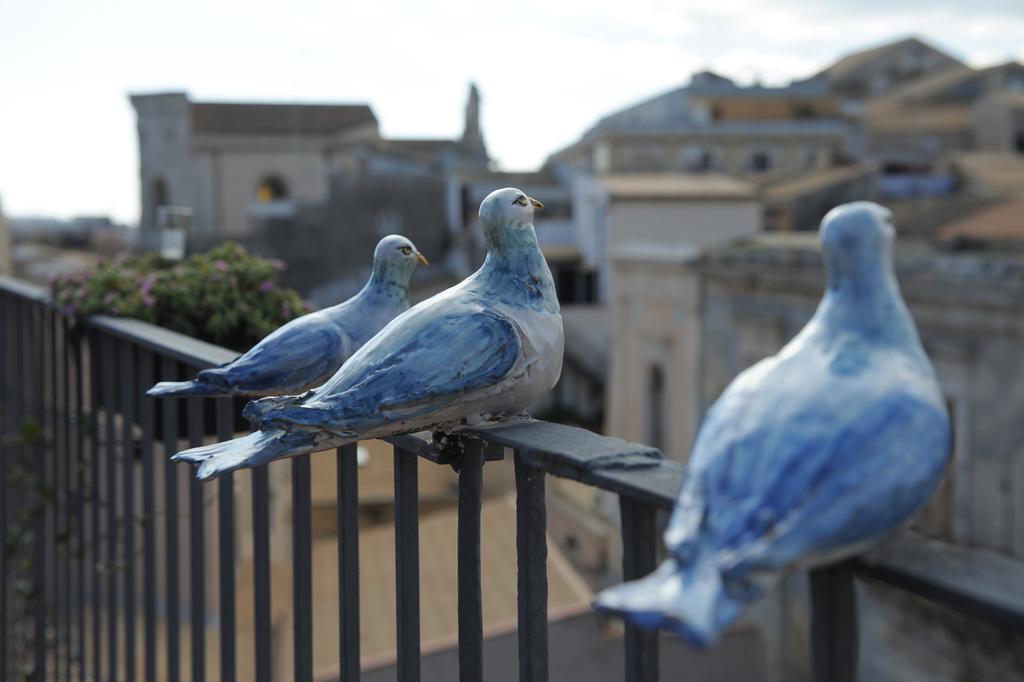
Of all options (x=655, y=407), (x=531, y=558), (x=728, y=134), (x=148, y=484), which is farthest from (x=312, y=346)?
(x=728, y=134)

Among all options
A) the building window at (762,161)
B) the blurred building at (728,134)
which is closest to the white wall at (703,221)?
the blurred building at (728,134)

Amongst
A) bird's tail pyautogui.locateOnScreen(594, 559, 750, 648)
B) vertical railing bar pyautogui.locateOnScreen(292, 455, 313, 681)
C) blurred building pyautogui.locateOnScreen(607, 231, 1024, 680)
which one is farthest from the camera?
blurred building pyautogui.locateOnScreen(607, 231, 1024, 680)

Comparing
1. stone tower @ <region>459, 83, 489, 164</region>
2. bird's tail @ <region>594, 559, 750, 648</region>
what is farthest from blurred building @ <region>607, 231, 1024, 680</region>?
stone tower @ <region>459, 83, 489, 164</region>

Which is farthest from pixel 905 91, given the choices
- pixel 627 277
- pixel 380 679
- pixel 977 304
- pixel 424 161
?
pixel 380 679

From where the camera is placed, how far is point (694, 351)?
11.5 metres

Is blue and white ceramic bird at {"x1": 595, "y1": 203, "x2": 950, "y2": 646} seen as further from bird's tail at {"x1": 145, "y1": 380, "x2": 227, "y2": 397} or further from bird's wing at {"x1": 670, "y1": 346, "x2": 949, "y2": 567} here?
bird's tail at {"x1": 145, "y1": 380, "x2": 227, "y2": 397}

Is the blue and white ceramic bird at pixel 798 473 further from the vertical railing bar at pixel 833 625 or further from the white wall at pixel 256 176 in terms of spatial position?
the white wall at pixel 256 176

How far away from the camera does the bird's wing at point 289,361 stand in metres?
1.82

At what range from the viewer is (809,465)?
91 cm

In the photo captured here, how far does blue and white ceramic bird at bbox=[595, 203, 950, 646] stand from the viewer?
86cm

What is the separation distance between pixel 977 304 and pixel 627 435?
5770 mm

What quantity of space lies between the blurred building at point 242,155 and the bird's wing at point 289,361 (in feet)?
83.2

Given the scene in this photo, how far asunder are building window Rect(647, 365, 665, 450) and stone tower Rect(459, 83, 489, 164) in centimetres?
2017

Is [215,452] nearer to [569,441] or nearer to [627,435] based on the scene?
[569,441]
